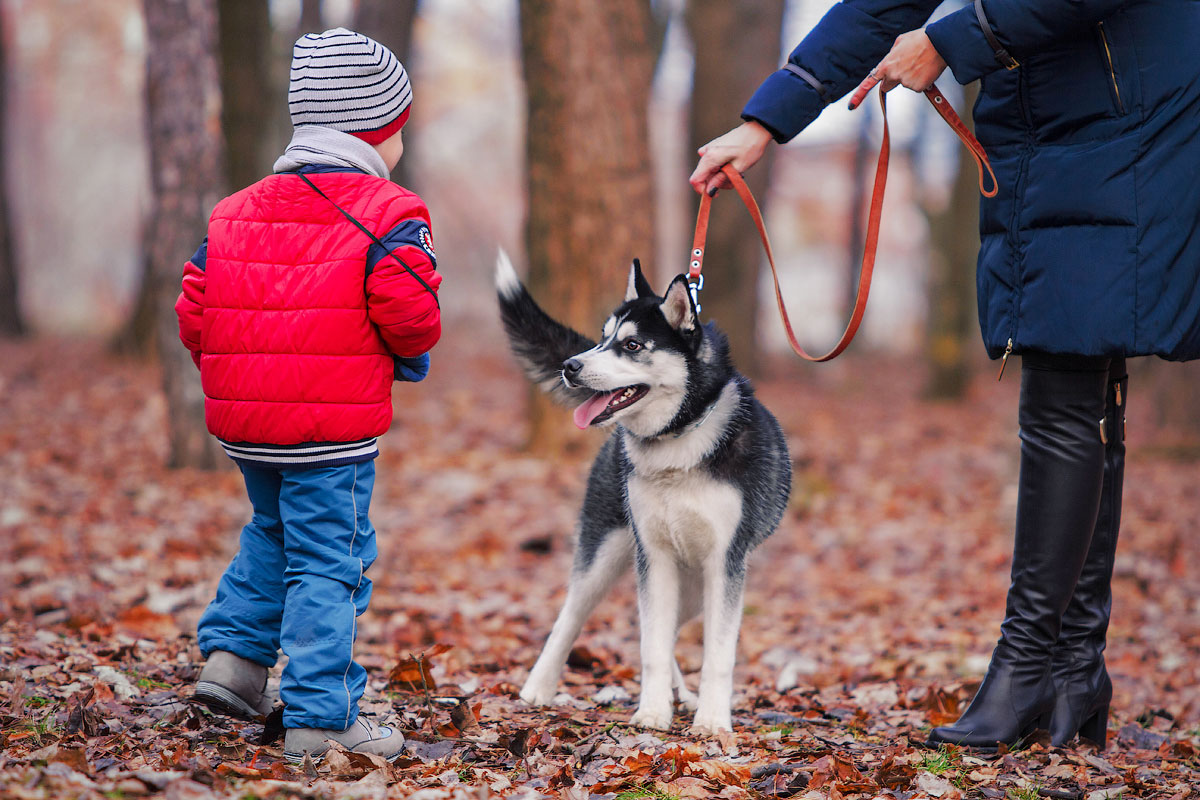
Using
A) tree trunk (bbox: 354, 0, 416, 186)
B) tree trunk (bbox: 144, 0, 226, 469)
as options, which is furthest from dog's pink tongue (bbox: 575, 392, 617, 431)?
tree trunk (bbox: 354, 0, 416, 186)

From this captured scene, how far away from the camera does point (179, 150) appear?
739 centimetres

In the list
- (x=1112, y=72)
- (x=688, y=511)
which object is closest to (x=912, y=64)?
(x=1112, y=72)

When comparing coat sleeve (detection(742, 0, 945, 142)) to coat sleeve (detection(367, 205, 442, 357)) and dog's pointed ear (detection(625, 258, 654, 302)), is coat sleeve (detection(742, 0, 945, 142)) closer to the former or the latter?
dog's pointed ear (detection(625, 258, 654, 302))

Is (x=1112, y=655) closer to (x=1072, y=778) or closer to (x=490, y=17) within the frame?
(x=1072, y=778)

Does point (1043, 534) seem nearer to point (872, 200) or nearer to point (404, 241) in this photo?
point (872, 200)

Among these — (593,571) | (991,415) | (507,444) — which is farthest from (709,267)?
(593,571)

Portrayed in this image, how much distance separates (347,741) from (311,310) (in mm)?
1249

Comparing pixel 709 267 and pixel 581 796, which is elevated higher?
pixel 709 267

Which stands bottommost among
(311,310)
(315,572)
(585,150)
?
(315,572)

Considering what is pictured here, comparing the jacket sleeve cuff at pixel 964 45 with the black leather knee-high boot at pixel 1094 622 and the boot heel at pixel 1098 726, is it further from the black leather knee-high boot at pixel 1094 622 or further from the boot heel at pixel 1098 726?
the boot heel at pixel 1098 726

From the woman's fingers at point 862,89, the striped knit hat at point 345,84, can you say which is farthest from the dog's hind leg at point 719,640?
the striped knit hat at point 345,84

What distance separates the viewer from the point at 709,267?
13367 millimetres

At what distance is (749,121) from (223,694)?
2.56 m

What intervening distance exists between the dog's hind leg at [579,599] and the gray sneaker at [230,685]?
3.46 feet
